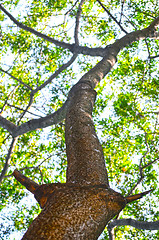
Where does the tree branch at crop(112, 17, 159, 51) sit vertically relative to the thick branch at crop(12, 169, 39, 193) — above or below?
above

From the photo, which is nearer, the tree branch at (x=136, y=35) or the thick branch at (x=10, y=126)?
the thick branch at (x=10, y=126)

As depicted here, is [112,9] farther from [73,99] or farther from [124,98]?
[73,99]

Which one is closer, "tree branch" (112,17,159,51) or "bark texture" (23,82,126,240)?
"bark texture" (23,82,126,240)

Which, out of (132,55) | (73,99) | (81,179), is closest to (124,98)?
(132,55)

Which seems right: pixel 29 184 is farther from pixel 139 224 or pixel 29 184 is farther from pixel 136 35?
pixel 136 35

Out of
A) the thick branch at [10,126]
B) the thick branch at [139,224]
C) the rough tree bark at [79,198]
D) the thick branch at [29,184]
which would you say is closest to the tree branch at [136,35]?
the thick branch at [10,126]

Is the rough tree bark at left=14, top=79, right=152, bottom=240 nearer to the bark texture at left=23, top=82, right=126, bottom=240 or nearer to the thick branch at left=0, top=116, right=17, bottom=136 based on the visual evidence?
the bark texture at left=23, top=82, right=126, bottom=240

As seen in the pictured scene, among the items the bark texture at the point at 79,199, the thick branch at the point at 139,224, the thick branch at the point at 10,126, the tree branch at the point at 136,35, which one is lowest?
the bark texture at the point at 79,199

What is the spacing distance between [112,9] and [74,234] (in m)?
10.3

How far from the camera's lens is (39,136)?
9086mm

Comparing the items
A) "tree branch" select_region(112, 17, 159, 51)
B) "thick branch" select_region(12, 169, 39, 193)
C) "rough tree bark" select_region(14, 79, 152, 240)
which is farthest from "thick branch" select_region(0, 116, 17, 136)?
"thick branch" select_region(12, 169, 39, 193)

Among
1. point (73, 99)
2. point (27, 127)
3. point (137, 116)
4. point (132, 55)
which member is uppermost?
point (132, 55)

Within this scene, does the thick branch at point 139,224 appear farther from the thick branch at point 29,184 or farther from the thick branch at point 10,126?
the thick branch at point 29,184

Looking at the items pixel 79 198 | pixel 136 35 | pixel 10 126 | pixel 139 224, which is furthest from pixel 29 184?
pixel 136 35
